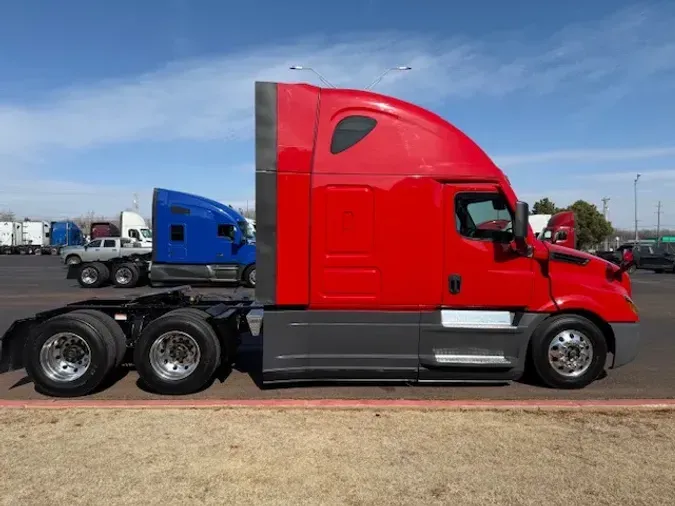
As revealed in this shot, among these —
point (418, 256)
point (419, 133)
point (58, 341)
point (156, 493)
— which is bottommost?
point (156, 493)

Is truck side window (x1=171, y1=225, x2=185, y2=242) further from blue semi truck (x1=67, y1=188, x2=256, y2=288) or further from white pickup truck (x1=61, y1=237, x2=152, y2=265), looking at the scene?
white pickup truck (x1=61, y1=237, x2=152, y2=265)

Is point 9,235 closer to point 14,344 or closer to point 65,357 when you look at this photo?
point 14,344

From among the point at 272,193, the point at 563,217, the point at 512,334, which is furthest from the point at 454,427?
the point at 563,217

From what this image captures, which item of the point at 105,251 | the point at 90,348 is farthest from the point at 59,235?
the point at 90,348

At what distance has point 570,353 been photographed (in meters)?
6.09

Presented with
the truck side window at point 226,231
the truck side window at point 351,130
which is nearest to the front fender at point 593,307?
the truck side window at point 351,130

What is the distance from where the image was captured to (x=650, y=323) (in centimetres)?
1130

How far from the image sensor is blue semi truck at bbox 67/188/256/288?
17719mm

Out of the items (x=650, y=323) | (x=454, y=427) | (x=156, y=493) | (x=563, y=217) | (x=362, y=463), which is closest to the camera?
(x=156, y=493)

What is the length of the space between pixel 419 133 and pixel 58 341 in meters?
4.66

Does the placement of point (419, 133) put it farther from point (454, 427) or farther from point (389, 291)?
point (454, 427)

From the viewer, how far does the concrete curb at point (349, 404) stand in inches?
212

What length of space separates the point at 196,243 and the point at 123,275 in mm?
3636

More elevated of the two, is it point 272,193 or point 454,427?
point 272,193
